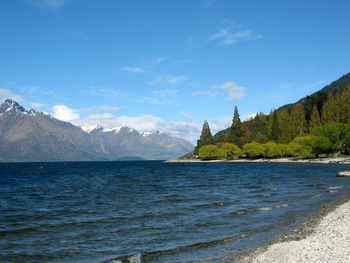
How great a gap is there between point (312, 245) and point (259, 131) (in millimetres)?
172016

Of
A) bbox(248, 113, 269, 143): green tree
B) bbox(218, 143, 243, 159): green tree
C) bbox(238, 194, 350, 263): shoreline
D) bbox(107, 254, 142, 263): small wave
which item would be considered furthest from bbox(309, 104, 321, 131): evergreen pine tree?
bbox(107, 254, 142, 263): small wave

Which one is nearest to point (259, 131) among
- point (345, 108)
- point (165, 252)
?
point (345, 108)

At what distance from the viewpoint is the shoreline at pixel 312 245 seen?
40.8 feet

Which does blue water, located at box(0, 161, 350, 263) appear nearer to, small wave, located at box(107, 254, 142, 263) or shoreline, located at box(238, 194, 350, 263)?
small wave, located at box(107, 254, 142, 263)

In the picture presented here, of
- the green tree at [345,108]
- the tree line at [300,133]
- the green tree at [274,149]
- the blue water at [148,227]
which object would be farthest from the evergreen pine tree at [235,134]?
the blue water at [148,227]

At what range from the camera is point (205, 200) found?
105 feet

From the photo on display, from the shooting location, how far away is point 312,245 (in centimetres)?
1409

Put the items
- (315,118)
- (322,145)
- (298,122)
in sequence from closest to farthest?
(322,145) < (315,118) < (298,122)

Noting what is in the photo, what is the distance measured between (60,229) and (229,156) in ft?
572

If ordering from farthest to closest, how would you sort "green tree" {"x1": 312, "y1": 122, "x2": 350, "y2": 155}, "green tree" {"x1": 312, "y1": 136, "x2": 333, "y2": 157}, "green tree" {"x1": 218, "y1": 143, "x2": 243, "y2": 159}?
"green tree" {"x1": 218, "y1": 143, "x2": 243, "y2": 159} → "green tree" {"x1": 312, "y1": 136, "x2": 333, "y2": 157} → "green tree" {"x1": 312, "y1": 122, "x2": 350, "y2": 155}

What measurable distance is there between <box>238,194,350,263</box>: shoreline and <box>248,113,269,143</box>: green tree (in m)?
159

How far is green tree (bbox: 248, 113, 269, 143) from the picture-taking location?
6850 inches

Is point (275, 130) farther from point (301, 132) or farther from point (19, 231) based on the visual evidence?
point (19, 231)

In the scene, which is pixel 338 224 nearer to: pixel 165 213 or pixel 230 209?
pixel 230 209
